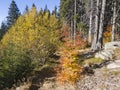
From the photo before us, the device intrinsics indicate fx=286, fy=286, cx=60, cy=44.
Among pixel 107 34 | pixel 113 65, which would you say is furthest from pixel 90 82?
pixel 107 34

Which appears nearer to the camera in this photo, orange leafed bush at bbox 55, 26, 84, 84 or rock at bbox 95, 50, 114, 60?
orange leafed bush at bbox 55, 26, 84, 84

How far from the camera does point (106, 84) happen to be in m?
15.9

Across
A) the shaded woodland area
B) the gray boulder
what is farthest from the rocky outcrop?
the gray boulder

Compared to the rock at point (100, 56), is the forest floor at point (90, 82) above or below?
below

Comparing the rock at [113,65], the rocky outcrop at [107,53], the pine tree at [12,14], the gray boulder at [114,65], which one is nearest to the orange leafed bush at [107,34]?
the rocky outcrop at [107,53]

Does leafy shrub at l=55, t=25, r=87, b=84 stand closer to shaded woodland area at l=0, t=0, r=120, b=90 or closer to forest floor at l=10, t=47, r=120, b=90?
shaded woodland area at l=0, t=0, r=120, b=90

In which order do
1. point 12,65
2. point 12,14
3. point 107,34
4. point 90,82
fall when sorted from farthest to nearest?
point 12,14
point 107,34
point 12,65
point 90,82

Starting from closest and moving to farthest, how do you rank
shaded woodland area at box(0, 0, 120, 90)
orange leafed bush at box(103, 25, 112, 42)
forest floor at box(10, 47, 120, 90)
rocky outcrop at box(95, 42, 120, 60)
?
1. forest floor at box(10, 47, 120, 90)
2. shaded woodland area at box(0, 0, 120, 90)
3. rocky outcrop at box(95, 42, 120, 60)
4. orange leafed bush at box(103, 25, 112, 42)

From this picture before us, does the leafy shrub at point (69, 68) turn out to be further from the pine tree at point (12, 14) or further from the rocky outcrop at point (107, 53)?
the pine tree at point (12, 14)


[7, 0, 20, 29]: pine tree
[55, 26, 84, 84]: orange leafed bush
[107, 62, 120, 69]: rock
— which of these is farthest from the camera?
[7, 0, 20, 29]: pine tree

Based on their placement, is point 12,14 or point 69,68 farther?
point 12,14

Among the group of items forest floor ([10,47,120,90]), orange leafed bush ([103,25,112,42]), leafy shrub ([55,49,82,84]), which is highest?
orange leafed bush ([103,25,112,42])

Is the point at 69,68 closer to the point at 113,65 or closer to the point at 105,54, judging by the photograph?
the point at 113,65

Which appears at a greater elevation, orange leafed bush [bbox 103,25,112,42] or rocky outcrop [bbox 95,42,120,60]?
orange leafed bush [bbox 103,25,112,42]
